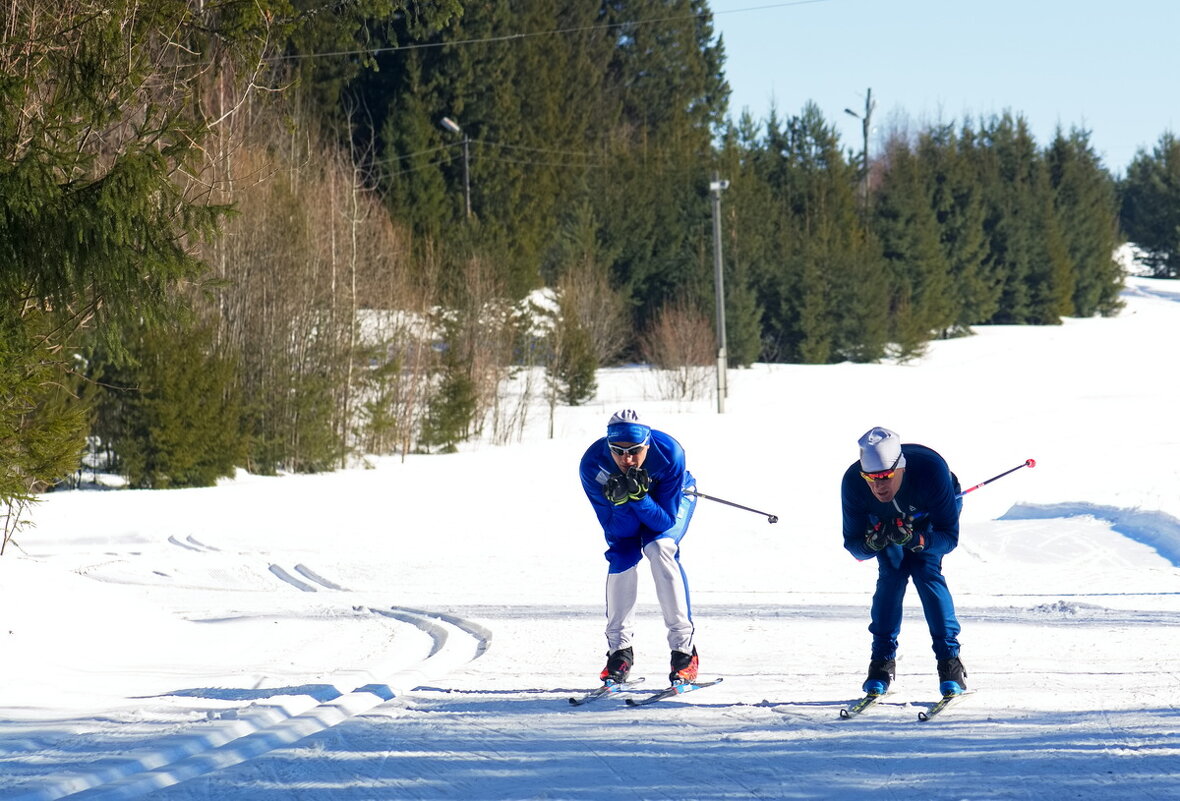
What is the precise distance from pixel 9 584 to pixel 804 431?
23.0 metres

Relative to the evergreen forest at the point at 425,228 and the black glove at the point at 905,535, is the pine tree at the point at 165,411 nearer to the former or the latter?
the evergreen forest at the point at 425,228

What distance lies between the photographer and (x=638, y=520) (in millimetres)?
7562

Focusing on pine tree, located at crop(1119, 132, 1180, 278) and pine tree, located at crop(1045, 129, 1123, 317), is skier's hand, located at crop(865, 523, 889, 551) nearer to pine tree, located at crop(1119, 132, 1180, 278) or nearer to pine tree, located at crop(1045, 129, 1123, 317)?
pine tree, located at crop(1045, 129, 1123, 317)

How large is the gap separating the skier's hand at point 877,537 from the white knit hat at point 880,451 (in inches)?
13.5

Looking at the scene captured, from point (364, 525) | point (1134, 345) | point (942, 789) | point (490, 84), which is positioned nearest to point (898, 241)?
point (1134, 345)

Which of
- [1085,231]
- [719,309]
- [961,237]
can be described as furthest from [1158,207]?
[719,309]

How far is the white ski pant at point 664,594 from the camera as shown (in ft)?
24.5

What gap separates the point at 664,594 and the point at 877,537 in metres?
1.31

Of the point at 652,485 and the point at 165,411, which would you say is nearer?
the point at 652,485

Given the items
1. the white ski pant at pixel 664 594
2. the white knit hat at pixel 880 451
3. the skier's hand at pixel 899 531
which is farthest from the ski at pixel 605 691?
the white knit hat at pixel 880 451

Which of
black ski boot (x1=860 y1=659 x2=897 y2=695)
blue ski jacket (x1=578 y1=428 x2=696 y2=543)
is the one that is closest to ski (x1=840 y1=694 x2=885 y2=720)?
black ski boot (x1=860 y1=659 x2=897 y2=695)

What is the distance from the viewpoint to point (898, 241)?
5550cm

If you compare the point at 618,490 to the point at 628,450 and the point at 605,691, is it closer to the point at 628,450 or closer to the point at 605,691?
the point at 628,450

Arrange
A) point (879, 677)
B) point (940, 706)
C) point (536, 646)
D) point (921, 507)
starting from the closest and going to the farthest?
point (940, 706), point (921, 507), point (879, 677), point (536, 646)
